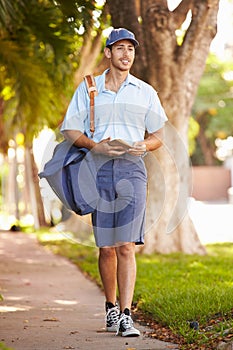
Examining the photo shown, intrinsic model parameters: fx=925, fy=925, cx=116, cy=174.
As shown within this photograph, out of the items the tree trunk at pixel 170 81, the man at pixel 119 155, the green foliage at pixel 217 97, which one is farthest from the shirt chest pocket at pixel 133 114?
the green foliage at pixel 217 97

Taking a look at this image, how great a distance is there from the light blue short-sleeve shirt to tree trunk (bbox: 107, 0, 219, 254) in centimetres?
493

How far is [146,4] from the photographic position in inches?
457

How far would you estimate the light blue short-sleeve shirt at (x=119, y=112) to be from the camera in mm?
6203

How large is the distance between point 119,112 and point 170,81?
5800 millimetres

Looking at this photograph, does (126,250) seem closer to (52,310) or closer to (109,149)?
(109,149)

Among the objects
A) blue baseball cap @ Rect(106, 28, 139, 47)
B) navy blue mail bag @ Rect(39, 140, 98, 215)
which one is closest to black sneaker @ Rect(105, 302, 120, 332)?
navy blue mail bag @ Rect(39, 140, 98, 215)

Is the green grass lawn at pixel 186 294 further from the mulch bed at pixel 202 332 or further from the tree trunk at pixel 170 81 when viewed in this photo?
the tree trunk at pixel 170 81

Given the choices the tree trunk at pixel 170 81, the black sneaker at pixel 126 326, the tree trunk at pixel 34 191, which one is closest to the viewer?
the black sneaker at pixel 126 326

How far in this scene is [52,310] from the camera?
7.48 metres

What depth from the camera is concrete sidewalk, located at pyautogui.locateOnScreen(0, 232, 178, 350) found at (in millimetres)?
5824

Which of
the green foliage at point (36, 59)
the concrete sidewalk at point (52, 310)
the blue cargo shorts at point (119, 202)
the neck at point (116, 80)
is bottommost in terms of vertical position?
the concrete sidewalk at point (52, 310)

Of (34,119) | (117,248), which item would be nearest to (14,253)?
(34,119)

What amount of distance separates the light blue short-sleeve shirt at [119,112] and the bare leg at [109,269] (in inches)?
30.6

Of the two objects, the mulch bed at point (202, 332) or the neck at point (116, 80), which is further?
the neck at point (116, 80)
